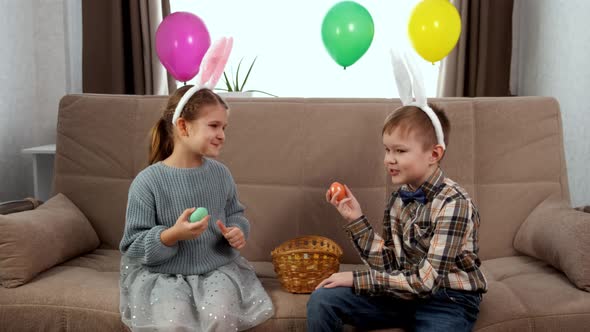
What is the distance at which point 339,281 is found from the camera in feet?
6.35

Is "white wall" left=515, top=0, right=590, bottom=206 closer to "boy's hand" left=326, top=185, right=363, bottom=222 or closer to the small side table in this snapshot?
"boy's hand" left=326, top=185, right=363, bottom=222

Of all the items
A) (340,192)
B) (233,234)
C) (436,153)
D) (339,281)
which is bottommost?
(339,281)

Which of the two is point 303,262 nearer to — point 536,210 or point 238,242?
point 238,242

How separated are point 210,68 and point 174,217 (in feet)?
1.60

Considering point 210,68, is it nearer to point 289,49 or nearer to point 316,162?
point 316,162

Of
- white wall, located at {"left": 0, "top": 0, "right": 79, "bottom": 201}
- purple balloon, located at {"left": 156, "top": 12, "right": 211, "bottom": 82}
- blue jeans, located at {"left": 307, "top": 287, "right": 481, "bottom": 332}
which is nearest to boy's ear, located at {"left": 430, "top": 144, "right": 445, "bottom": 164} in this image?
blue jeans, located at {"left": 307, "top": 287, "right": 481, "bottom": 332}

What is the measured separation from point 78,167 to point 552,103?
1886mm

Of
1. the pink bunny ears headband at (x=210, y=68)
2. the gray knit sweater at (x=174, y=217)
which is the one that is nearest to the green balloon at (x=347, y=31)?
the pink bunny ears headband at (x=210, y=68)

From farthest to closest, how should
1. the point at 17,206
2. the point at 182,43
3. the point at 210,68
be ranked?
the point at 182,43 → the point at 17,206 → the point at 210,68

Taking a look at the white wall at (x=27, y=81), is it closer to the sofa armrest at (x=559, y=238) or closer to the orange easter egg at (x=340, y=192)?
the orange easter egg at (x=340, y=192)

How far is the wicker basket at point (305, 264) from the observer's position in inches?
82.4

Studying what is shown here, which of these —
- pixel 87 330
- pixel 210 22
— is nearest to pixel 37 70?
pixel 210 22

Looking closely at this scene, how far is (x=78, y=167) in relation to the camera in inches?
105

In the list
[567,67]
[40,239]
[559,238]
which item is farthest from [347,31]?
[40,239]
